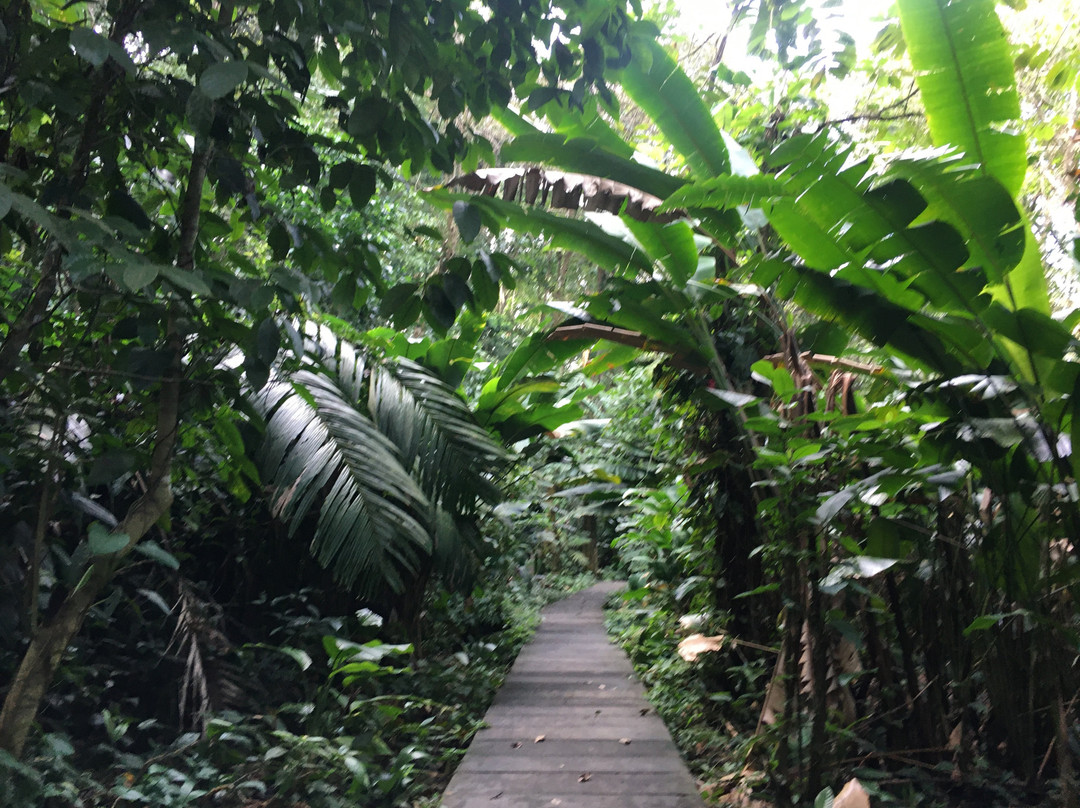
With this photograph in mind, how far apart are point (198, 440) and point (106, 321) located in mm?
587

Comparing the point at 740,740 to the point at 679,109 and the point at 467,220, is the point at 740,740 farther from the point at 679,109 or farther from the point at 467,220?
the point at 679,109

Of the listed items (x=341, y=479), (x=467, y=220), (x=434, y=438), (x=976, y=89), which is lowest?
(x=341, y=479)

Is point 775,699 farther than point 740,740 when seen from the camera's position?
No

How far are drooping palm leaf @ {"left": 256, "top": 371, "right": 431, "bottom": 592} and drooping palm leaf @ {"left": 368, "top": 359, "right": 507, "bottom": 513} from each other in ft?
0.48

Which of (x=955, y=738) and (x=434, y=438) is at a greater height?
(x=434, y=438)

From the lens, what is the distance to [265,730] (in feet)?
9.33

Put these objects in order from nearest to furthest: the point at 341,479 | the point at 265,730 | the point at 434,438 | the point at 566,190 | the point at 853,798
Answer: the point at 853,798
the point at 341,479
the point at 265,730
the point at 566,190
the point at 434,438

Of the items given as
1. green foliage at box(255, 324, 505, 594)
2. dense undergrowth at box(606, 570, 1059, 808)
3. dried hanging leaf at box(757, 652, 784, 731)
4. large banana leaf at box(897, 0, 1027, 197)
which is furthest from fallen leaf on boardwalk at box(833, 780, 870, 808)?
large banana leaf at box(897, 0, 1027, 197)

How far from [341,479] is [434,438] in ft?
1.87

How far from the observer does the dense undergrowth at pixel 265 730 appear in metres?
2.22

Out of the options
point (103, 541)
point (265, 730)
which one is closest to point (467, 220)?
point (103, 541)

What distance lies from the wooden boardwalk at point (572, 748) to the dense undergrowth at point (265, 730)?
0.55 feet

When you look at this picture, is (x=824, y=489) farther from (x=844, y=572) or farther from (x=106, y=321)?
(x=106, y=321)

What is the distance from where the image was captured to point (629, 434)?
5.65 m
